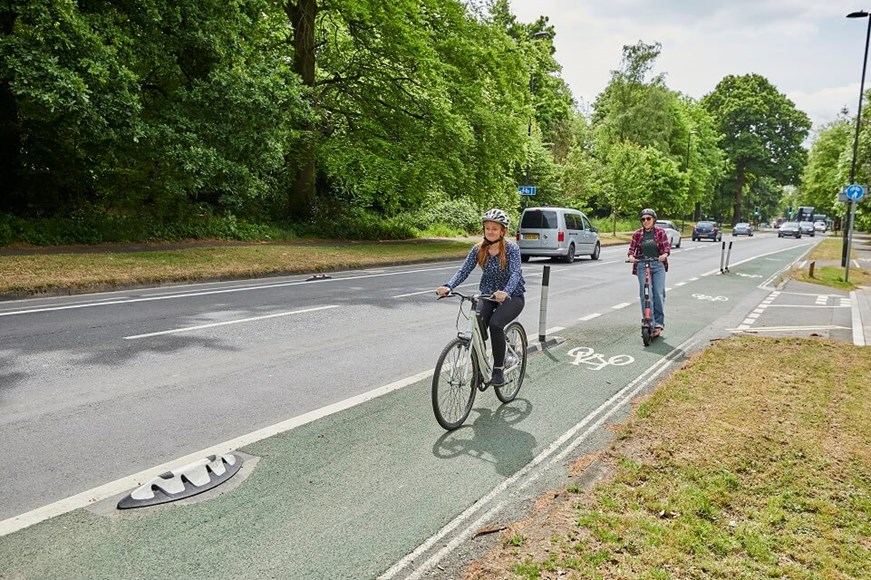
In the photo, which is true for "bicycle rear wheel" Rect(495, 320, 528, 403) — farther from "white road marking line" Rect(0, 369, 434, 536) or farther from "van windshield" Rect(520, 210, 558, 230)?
"van windshield" Rect(520, 210, 558, 230)

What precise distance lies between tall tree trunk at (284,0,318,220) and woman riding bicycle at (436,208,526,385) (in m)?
18.7

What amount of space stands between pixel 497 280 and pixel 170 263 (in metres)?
11.2

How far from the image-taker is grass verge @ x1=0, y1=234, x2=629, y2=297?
11.4m

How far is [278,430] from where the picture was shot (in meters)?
4.76

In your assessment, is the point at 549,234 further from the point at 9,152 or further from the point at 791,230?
the point at 791,230

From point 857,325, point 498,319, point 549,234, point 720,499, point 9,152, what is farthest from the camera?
point 549,234

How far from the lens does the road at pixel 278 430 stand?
3150 millimetres

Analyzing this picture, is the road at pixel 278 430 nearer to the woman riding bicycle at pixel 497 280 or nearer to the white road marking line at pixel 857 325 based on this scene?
the woman riding bicycle at pixel 497 280

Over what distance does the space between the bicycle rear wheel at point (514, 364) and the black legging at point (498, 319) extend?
12 centimetres

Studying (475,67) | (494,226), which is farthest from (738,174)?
(494,226)

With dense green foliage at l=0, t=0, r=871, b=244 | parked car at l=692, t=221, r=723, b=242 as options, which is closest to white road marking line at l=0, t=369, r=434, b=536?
dense green foliage at l=0, t=0, r=871, b=244

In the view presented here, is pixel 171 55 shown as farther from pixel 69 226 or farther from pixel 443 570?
pixel 443 570

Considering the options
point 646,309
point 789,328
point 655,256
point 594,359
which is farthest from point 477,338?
point 789,328

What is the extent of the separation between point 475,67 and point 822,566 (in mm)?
24487
